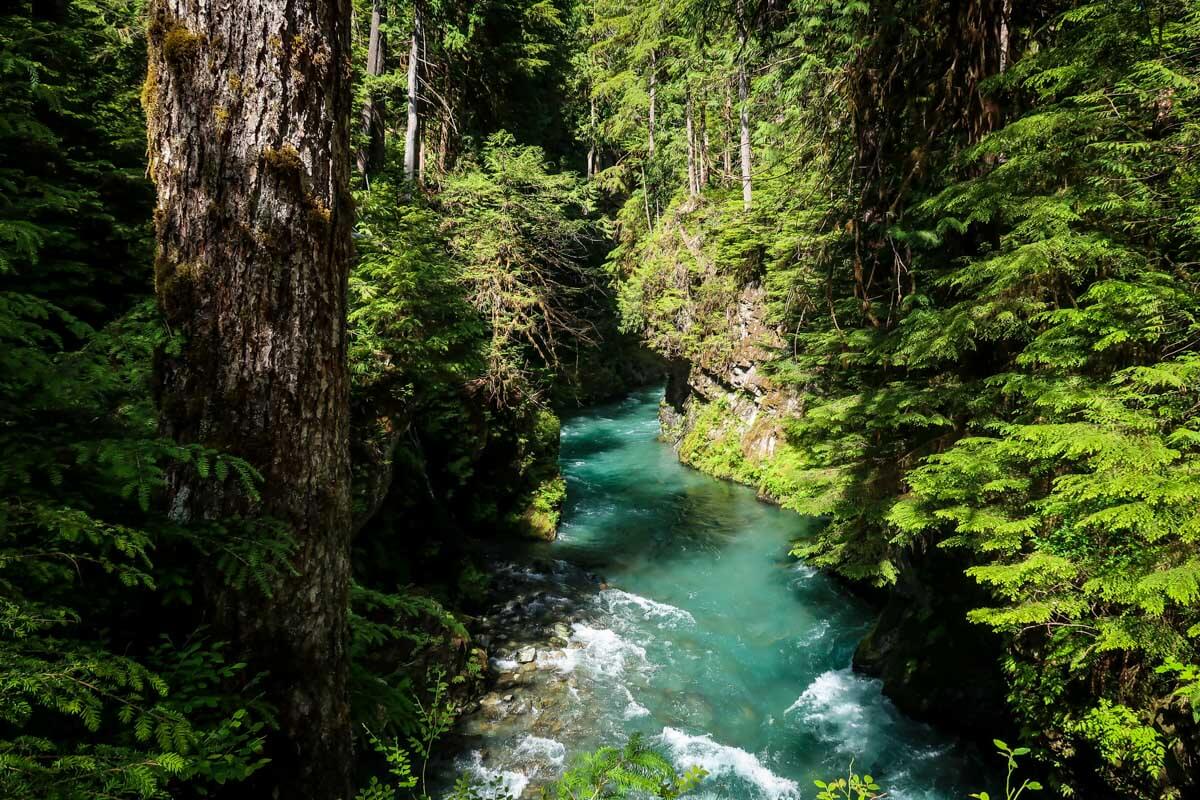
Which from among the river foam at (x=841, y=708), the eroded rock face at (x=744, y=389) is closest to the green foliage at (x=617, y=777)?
the river foam at (x=841, y=708)

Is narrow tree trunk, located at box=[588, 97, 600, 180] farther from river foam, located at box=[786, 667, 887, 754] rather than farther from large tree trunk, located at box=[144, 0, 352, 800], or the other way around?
large tree trunk, located at box=[144, 0, 352, 800]

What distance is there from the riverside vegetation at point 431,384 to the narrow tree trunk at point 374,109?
0.14 meters

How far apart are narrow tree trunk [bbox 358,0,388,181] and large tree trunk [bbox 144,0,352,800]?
26.1 ft

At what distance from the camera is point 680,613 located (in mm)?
9484

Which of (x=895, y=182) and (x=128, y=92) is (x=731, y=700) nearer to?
(x=895, y=182)

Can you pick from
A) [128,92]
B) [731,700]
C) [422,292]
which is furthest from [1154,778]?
[128,92]

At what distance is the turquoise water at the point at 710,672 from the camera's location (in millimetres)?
6164

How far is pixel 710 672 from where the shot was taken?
26.1 feet

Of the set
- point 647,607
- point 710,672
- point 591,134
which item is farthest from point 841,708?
point 591,134

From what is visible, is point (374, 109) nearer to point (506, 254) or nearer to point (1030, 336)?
point (506, 254)

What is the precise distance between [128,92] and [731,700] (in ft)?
34.1

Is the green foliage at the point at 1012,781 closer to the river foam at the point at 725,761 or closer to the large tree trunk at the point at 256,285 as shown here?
the river foam at the point at 725,761

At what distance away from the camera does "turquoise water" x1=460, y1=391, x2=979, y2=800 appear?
6.16 metres

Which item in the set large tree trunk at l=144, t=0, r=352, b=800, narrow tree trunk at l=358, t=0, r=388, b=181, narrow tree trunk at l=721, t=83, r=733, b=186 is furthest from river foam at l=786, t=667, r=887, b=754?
narrow tree trunk at l=721, t=83, r=733, b=186
